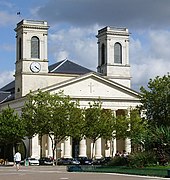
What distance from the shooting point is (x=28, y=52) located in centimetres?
11331

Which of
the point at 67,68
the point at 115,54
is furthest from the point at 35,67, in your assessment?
the point at 115,54

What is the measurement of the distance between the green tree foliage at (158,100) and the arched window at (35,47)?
4645cm

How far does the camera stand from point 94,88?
11331cm

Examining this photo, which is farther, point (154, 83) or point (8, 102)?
point (8, 102)

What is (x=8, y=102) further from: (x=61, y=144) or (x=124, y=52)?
(x=124, y=52)

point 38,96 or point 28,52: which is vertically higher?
point 28,52

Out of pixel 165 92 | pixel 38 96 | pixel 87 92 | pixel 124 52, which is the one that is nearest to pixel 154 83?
pixel 165 92

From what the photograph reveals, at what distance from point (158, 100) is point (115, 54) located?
53.9 metres

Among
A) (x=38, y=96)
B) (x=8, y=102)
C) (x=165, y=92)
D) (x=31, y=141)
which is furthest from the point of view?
(x=8, y=102)

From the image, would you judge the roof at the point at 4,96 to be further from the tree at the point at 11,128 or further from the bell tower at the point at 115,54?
the tree at the point at 11,128

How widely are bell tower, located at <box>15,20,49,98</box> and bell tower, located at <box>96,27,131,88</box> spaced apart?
13350 millimetres

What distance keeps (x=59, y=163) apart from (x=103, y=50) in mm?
40559

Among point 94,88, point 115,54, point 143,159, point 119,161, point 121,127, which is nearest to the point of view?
point 143,159

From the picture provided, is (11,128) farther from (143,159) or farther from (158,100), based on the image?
(143,159)
